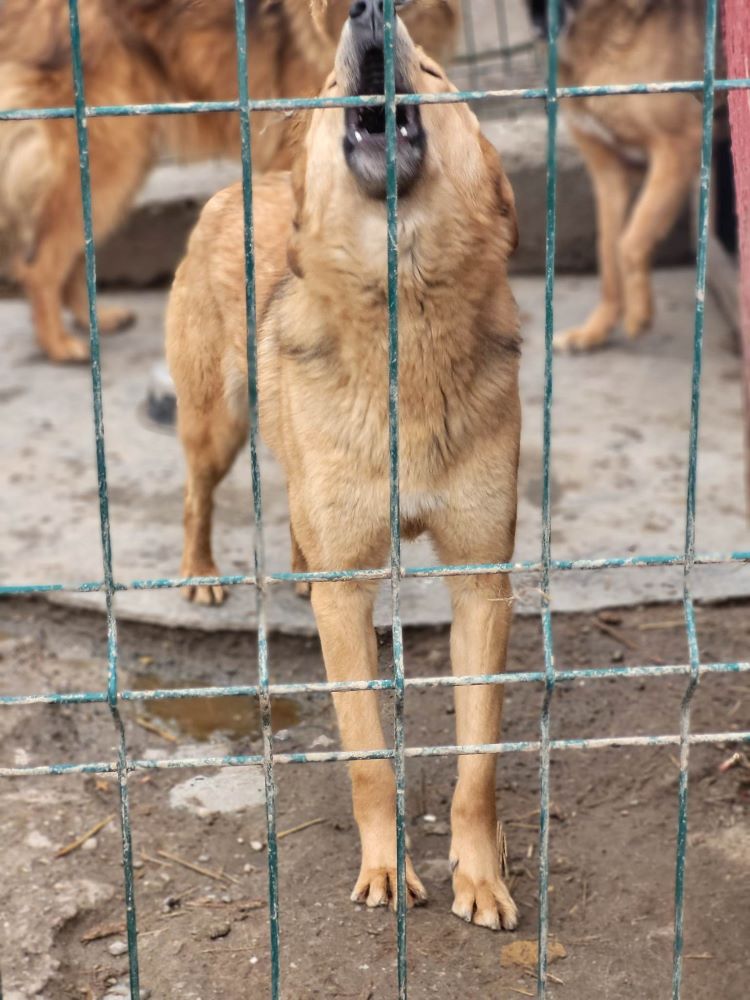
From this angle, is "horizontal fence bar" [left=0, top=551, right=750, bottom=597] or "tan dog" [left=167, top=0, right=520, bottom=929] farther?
"tan dog" [left=167, top=0, right=520, bottom=929]

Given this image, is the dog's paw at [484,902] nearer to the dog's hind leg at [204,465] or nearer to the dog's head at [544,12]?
the dog's hind leg at [204,465]

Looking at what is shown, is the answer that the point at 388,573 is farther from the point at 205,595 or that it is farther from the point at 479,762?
the point at 205,595

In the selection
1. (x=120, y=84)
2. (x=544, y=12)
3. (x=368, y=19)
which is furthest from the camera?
(x=544, y=12)

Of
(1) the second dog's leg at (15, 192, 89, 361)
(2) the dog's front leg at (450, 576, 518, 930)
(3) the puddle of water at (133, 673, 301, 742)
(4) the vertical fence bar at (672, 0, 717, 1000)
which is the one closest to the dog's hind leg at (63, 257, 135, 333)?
(1) the second dog's leg at (15, 192, 89, 361)

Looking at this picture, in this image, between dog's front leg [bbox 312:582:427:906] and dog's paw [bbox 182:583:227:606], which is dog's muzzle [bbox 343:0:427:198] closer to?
dog's front leg [bbox 312:582:427:906]

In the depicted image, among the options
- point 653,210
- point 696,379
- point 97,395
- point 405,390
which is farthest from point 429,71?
point 653,210

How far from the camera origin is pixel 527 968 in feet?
10.1

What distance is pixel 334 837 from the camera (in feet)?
11.7

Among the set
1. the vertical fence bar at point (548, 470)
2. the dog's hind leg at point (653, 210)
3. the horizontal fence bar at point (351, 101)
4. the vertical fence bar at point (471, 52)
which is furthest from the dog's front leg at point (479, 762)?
the vertical fence bar at point (471, 52)

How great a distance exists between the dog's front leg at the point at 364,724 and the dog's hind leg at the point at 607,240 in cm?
357

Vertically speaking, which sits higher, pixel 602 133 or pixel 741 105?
pixel 741 105

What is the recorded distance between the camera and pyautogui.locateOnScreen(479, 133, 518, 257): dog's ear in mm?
3029

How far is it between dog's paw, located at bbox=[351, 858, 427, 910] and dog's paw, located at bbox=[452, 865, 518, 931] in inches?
3.5

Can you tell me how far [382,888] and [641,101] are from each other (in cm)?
399
